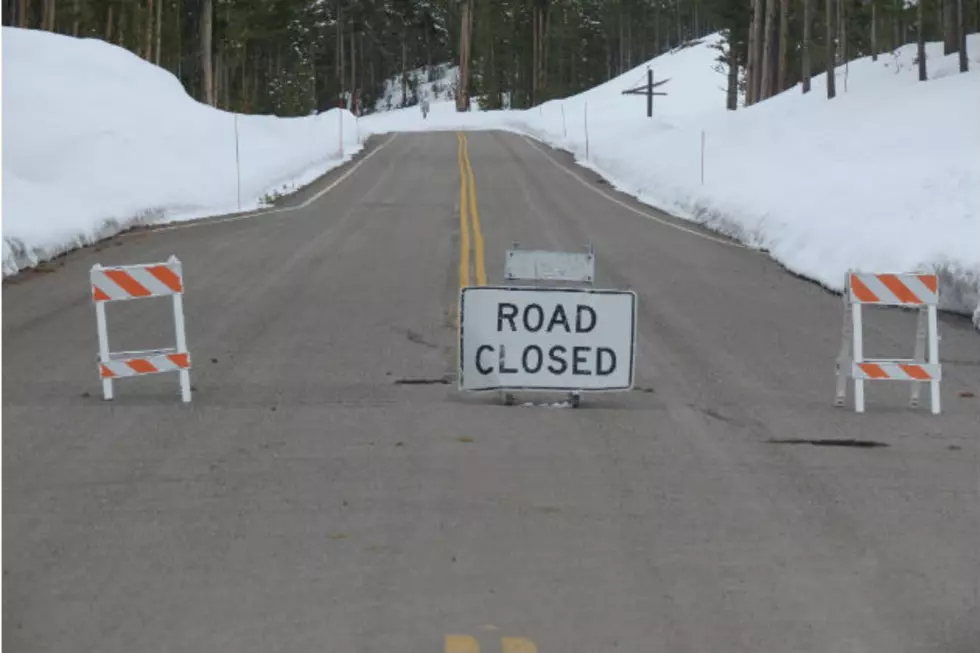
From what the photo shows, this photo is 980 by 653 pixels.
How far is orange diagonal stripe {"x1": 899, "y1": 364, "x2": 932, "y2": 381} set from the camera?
10.9m

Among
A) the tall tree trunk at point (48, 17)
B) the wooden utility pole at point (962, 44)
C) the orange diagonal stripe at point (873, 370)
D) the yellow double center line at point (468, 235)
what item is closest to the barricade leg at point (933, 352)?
the orange diagonal stripe at point (873, 370)

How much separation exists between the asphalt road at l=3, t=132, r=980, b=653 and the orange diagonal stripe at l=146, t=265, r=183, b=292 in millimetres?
908

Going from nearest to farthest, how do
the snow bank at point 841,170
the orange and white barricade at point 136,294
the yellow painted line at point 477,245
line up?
the orange and white barricade at point 136,294
the yellow painted line at point 477,245
the snow bank at point 841,170

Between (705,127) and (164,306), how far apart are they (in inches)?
1223

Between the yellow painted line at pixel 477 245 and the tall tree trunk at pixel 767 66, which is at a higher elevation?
the tall tree trunk at pixel 767 66

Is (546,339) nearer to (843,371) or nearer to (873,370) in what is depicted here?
(843,371)

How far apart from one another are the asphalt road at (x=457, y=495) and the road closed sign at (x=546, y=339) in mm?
274

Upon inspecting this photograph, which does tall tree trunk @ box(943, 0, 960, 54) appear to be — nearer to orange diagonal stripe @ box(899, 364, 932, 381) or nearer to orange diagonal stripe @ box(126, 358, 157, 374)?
orange diagonal stripe @ box(899, 364, 932, 381)

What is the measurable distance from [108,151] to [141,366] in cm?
2183

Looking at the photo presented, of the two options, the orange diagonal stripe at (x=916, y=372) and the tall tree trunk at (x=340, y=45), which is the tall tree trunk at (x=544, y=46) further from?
the orange diagonal stripe at (x=916, y=372)

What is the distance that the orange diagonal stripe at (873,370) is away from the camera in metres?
Answer: 10.8

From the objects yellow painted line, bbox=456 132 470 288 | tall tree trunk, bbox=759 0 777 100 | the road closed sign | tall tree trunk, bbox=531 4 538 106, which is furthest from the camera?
tall tree trunk, bbox=531 4 538 106

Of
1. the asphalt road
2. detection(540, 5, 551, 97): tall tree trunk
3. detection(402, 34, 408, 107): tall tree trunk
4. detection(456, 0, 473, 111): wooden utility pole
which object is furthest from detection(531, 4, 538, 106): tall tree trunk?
the asphalt road

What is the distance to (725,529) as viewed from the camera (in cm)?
725
